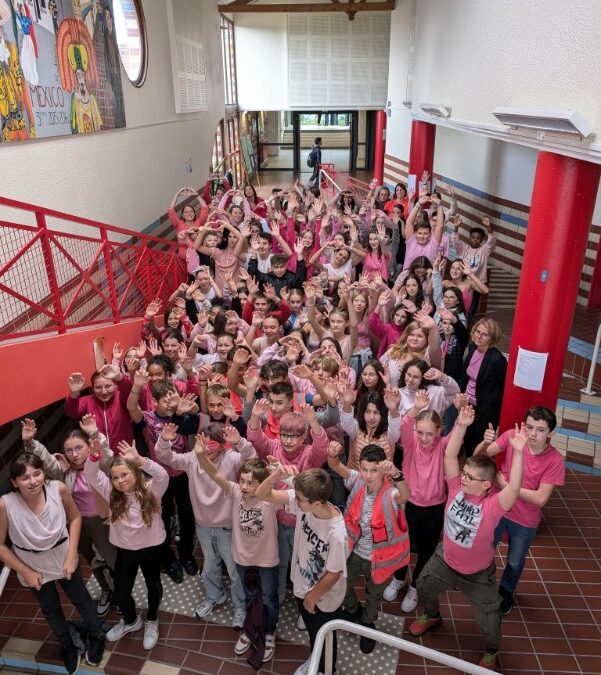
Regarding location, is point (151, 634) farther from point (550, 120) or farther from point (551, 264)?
point (550, 120)

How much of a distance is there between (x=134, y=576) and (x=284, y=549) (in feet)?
3.05

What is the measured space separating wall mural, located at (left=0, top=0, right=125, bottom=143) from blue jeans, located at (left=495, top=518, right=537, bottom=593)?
481 cm

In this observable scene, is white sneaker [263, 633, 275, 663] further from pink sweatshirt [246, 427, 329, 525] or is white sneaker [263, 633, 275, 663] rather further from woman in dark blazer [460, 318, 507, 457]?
woman in dark blazer [460, 318, 507, 457]

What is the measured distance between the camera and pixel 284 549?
340 centimetres

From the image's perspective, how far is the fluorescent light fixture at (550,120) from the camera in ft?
10.3

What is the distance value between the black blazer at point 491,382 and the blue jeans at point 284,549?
1975 millimetres

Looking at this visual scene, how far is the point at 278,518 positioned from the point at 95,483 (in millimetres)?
1095

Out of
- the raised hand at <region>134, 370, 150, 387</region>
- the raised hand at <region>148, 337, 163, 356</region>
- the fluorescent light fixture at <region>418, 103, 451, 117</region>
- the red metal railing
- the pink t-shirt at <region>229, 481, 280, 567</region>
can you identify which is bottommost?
the pink t-shirt at <region>229, 481, 280, 567</region>

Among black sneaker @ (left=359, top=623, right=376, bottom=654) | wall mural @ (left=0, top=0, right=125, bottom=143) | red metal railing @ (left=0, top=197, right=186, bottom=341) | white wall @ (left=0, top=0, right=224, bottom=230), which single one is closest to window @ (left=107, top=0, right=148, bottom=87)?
white wall @ (left=0, top=0, right=224, bottom=230)

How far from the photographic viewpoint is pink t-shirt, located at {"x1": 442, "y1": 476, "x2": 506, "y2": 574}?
296cm

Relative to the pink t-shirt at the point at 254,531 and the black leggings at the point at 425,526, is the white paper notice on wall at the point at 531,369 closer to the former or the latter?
the black leggings at the point at 425,526

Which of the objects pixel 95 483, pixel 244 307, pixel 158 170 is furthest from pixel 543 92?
pixel 158 170

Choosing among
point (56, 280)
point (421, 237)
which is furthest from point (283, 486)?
point (421, 237)

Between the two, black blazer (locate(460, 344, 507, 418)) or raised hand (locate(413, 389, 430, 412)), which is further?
black blazer (locate(460, 344, 507, 418))
